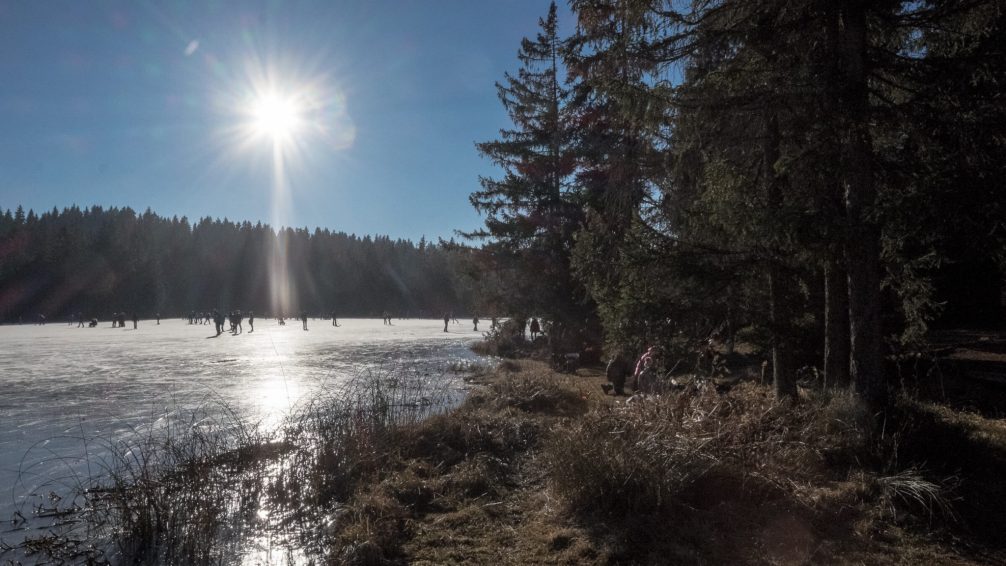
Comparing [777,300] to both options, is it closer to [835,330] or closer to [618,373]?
[835,330]

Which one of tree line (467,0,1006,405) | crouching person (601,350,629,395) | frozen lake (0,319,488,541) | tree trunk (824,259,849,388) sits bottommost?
frozen lake (0,319,488,541)

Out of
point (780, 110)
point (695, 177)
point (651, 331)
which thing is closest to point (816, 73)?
point (780, 110)

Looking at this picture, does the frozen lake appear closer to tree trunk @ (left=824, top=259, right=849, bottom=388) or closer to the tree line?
the tree line

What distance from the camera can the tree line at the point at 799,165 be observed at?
5.68m

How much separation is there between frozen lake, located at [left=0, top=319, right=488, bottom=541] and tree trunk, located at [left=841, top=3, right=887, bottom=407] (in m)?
9.34

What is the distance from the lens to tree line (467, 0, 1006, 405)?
5.68 metres

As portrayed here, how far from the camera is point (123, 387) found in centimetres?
1509

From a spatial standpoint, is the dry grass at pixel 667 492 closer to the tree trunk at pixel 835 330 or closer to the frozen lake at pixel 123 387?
the tree trunk at pixel 835 330

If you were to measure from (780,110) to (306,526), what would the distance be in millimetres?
7372

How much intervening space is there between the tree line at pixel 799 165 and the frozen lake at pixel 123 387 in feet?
25.9

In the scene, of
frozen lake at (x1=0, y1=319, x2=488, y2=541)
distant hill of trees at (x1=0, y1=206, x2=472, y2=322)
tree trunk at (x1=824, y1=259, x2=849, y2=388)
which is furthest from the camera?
distant hill of trees at (x1=0, y1=206, x2=472, y2=322)

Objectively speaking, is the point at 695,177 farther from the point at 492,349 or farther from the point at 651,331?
the point at 492,349

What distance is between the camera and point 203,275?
12644cm

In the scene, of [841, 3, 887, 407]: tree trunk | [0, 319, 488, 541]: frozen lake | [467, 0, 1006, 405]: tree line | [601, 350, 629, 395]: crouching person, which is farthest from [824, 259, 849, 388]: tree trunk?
[0, 319, 488, 541]: frozen lake
